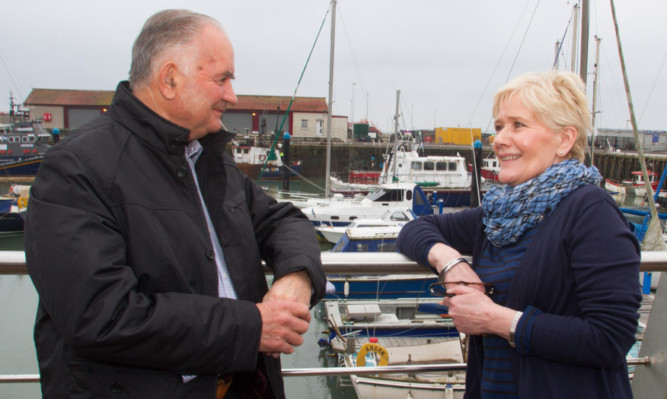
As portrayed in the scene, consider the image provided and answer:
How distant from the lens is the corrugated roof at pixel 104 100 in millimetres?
44750

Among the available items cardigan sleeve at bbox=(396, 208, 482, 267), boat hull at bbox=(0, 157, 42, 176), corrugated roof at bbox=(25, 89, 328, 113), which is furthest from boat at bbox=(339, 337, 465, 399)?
corrugated roof at bbox=(25, 89, 328, 113)

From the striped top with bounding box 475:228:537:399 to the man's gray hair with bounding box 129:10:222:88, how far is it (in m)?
1.04

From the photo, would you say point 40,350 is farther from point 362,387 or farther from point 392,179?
point 392,179

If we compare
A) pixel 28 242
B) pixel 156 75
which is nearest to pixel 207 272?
pixel 28 242

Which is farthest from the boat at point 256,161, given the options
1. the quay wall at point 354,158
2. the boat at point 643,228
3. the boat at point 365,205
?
the boat at point 643,228

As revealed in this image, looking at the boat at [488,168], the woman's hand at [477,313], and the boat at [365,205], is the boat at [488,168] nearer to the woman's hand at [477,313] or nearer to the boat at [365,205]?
the boat at [365,205]

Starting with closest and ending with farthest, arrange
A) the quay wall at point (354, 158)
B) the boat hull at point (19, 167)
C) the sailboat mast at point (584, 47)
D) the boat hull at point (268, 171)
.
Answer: the sailboat mast at point (584, 47)
the boat hull at point (19, 167)
the boat hull at point (268, 171)
the quay wall at point (354, 158)

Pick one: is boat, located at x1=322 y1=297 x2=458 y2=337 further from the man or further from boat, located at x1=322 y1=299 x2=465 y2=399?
the man

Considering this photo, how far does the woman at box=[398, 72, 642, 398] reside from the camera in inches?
50.1

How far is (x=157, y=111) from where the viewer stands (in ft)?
4.44

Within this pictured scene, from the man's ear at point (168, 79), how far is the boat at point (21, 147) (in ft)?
116

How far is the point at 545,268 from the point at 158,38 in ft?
3.77

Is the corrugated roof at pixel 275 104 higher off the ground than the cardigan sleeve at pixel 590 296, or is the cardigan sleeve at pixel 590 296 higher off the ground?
the corrugated roof at pixel 275 104

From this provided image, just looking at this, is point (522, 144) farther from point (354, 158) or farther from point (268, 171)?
point (354, 158)
